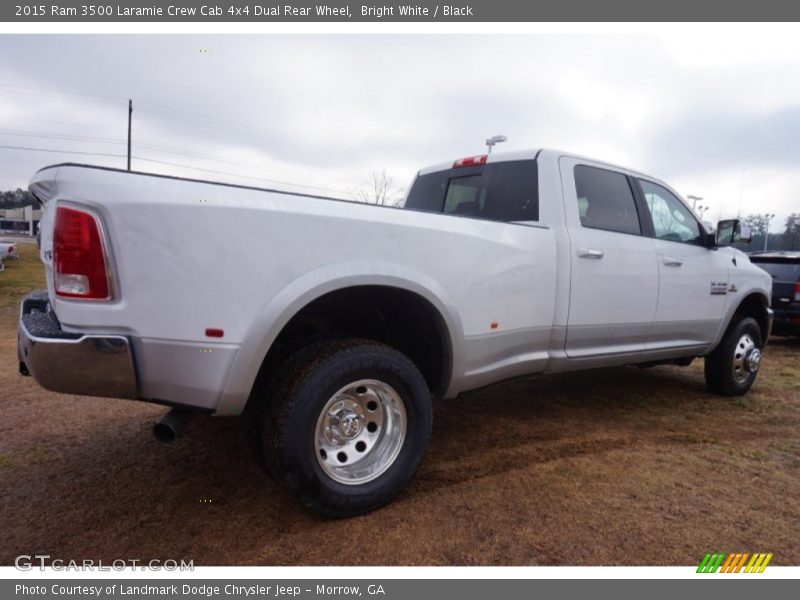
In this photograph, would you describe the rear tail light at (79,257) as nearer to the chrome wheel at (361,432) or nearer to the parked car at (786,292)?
the chrome wheel at (361,432)

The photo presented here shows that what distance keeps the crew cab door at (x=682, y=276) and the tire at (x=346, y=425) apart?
8.36 feet

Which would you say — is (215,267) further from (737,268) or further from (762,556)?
(737,268)

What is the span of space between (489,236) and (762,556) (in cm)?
202

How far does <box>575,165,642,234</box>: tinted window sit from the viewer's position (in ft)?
12.3

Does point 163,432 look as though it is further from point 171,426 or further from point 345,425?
point 345,425

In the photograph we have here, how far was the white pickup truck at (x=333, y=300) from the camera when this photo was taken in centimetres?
201

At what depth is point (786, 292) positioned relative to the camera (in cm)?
848

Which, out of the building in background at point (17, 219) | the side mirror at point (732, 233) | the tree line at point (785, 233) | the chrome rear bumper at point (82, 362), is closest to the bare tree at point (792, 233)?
the tree line at point (785, 233)

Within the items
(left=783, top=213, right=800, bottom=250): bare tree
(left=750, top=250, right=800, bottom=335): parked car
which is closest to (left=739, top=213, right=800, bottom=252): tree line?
(left=783, top=213, right=800, bottom=250): bare tree

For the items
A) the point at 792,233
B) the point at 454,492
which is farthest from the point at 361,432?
the point at 792,233

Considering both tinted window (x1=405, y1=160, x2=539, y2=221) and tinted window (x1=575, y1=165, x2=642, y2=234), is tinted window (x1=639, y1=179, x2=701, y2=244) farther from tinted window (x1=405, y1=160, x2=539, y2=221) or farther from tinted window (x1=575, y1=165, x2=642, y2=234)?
tinted window (x1=405, y1=160, x2=539, y2=221)

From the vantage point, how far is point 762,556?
2.33 meters

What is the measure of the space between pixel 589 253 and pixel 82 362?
3.01m

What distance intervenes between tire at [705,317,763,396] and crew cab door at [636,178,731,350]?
39 cm
